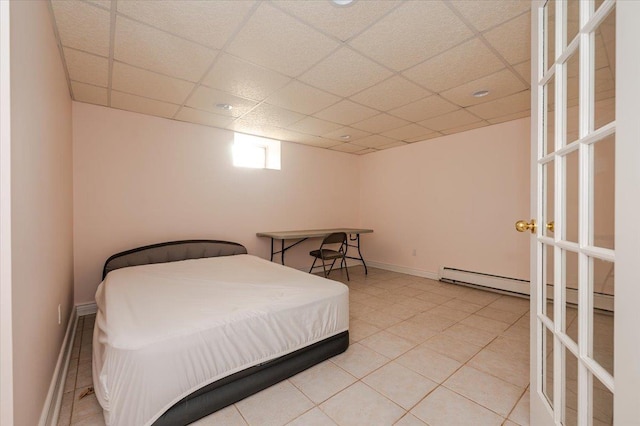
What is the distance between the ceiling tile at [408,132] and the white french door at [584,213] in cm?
262

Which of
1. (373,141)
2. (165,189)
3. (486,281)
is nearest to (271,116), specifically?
(165,189)

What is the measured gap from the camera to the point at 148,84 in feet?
8.13

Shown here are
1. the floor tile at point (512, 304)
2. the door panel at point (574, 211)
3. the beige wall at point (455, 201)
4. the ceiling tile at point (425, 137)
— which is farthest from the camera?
the ceiling tile at point (425, 137)

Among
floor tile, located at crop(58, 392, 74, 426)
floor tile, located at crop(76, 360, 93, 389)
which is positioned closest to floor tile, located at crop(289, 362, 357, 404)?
floor tile, located at crop(58, 392, 74, 426)

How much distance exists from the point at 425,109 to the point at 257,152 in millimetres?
2626

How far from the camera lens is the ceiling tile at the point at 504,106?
2.81 m

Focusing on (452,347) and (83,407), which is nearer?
(83,407)

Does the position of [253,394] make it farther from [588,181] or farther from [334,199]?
[334,199]

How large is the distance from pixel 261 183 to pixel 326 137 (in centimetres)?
126

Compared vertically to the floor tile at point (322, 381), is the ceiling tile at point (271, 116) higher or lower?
higher

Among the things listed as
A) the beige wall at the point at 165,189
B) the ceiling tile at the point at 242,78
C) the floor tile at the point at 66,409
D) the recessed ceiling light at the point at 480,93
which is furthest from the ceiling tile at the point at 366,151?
the floor tile at the point at 66,409

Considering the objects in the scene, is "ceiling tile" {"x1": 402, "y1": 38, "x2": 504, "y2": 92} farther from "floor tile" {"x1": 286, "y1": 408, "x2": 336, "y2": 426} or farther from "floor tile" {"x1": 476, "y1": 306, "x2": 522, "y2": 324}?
"floor tile" {"x1": 286, "y1": 408, "x2": 336, "y2": 426}

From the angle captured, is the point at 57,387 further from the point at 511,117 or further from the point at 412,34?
the point at 511,117

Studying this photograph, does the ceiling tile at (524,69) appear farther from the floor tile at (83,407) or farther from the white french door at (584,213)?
the floor tile at (83,407)
